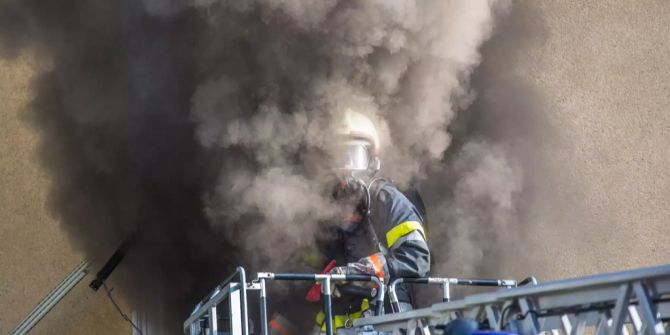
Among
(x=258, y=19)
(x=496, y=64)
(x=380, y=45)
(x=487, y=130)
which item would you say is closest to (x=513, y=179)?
(x=487, y=130)

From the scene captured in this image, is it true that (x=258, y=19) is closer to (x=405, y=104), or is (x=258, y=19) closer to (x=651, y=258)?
(x=405, y=104)

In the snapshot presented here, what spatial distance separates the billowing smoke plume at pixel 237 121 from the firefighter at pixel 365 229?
18 cm

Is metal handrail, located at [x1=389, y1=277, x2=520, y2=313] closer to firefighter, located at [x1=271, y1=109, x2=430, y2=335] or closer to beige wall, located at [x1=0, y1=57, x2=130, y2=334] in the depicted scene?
firefighter, located at [x1=271, y1=109, x2=430, y2=335]

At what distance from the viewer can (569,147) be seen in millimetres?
7723

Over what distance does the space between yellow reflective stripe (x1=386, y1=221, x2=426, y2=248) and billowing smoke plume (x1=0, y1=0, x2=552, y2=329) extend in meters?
0.93

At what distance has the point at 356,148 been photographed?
6578mm

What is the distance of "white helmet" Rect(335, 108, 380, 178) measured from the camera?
648 cm

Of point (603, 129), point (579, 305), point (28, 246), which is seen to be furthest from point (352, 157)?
point (28, 246)

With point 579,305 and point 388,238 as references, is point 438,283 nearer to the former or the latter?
point 388,238

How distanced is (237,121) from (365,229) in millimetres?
1342

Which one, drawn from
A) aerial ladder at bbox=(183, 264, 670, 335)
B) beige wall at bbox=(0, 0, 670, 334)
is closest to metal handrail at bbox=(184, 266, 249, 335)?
aerial ladder at bbox=(183, 264, 670, 335)

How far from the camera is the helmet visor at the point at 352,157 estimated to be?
649 centimetres

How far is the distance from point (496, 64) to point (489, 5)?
533mm

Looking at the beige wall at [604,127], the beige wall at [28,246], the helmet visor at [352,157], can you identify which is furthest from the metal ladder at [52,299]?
the beige wall at [604,127]
